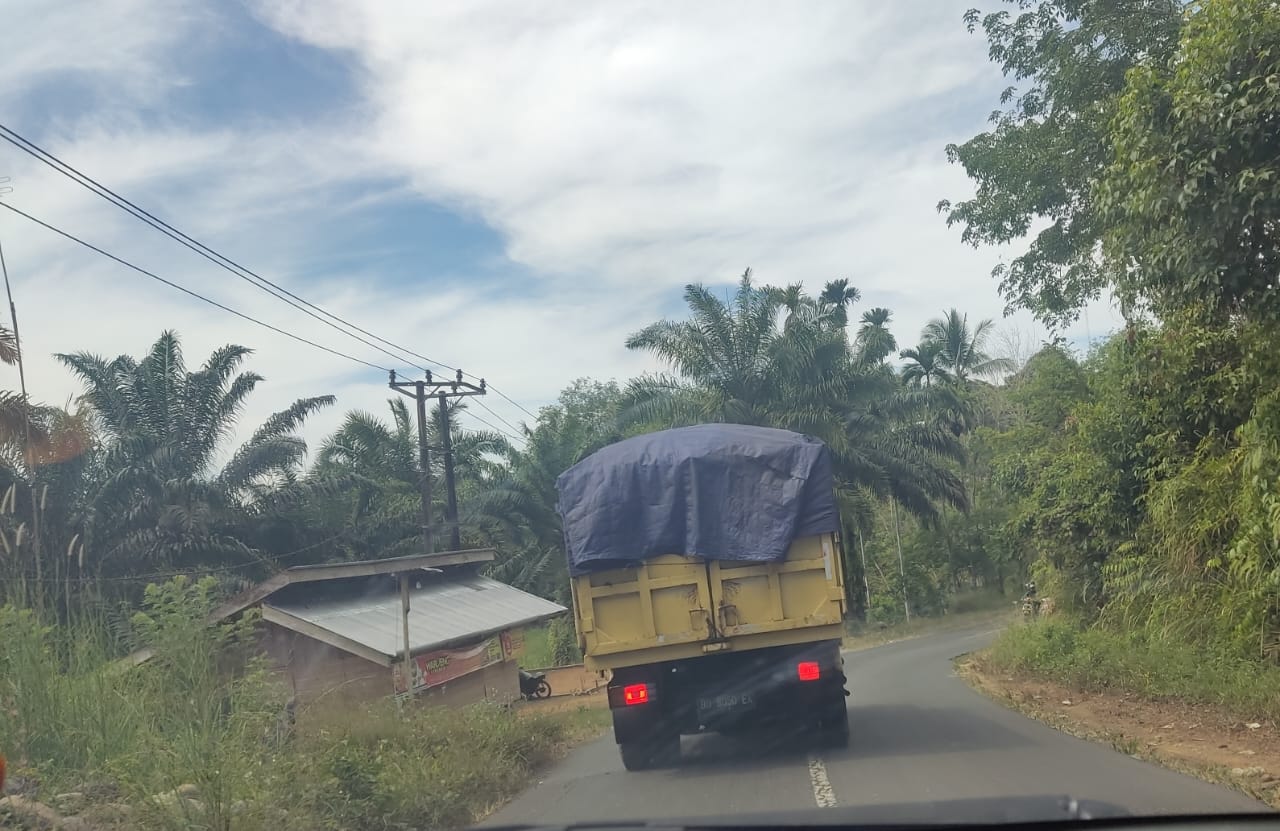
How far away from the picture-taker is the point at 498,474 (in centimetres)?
3647

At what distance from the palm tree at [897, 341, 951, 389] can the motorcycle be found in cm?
2160

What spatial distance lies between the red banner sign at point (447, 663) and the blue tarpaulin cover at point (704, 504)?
660 cm

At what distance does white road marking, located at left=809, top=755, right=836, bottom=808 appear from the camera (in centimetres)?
752

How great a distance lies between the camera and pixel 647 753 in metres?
10.2

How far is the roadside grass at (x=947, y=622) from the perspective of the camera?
34156 mm

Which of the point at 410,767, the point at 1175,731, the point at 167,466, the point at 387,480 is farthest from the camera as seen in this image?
the point at 387,480

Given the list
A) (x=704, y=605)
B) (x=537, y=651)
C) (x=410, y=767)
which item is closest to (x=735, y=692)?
(x=704, y=605)

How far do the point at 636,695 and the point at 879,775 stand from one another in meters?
2.48

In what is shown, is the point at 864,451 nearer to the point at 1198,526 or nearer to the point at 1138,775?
the point at 1198,526

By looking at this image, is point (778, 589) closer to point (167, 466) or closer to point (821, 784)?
point (821, 784)

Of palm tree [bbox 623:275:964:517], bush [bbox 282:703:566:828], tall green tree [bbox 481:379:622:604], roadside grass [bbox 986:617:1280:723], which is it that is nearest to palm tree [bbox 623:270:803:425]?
palm tree [bbox 623:275:964:517]

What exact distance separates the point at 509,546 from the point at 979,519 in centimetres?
1787

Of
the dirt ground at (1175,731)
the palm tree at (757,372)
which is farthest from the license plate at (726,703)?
the palm tree at (757,372)

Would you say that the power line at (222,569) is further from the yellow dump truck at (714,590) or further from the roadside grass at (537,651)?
the yellow dump truck at (714,590)
